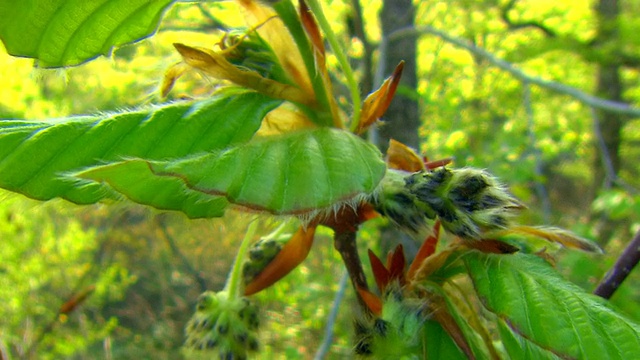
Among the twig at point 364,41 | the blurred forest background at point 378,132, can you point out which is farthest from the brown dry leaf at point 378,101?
the twig at point 364,41

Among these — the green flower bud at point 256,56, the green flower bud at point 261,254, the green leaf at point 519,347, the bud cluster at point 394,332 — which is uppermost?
the green flower bud at point 256,56

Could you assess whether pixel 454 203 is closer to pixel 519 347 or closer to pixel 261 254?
pixel 519 347

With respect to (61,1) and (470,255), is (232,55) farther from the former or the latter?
(470,255)

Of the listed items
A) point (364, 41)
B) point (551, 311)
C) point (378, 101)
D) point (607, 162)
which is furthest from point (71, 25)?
point (607, 162)

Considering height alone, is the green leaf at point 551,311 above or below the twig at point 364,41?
above

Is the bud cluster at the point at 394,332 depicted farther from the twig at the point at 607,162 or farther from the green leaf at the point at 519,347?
the twig at the point at 607,162

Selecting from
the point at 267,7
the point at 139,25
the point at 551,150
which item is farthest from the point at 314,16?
the point at 551,150
